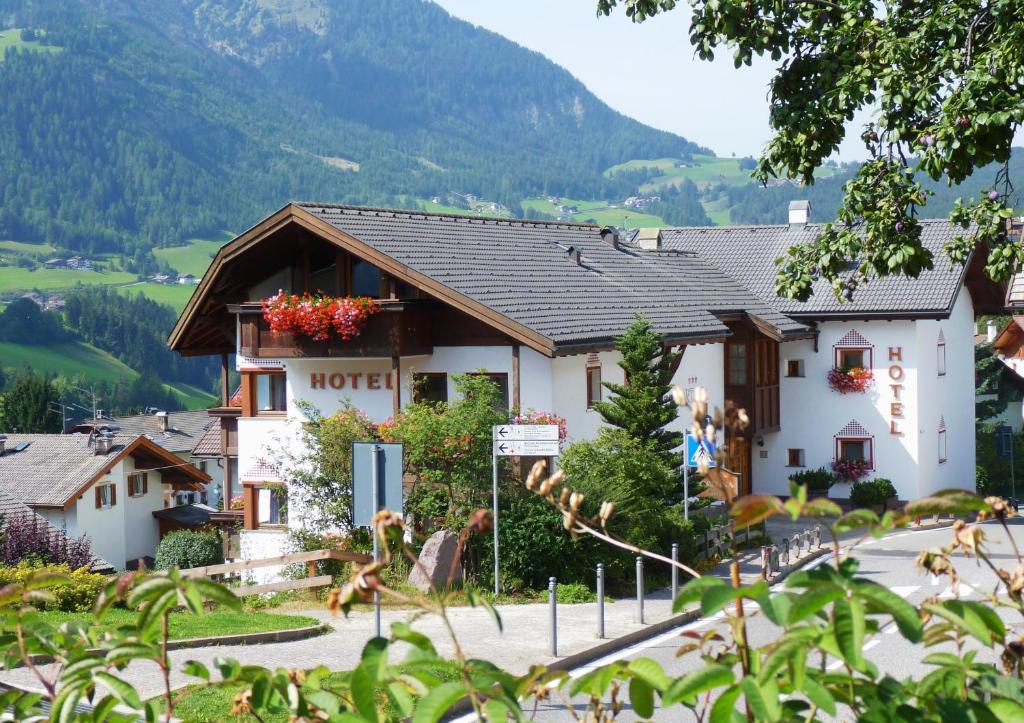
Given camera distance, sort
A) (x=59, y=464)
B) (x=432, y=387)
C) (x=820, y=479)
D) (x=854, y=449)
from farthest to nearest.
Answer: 1. (x=59, y=464)
2. (x=854, y=449)
3. (x=820, y=479)
4. (x=432, y=387)

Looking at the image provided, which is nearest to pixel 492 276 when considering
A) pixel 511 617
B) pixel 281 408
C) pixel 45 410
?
pixel 281 408

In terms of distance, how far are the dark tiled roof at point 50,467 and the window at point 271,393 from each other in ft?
95.6

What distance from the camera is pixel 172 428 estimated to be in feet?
331

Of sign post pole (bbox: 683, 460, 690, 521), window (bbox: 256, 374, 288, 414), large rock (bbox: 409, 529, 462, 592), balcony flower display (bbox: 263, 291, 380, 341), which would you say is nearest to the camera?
large rock (bbox: 409, 529, 462, 592)

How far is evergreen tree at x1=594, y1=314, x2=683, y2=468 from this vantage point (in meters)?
25.3

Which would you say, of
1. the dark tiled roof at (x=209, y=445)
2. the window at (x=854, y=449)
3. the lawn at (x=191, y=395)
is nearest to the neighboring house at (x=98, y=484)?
the dark tiled roof at (x=209, y=445)

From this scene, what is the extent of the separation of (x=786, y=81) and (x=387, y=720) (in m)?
13.5

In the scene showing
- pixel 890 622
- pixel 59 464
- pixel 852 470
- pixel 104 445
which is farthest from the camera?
pixel 104 445

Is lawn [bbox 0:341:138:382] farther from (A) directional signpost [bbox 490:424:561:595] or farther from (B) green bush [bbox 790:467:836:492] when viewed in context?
(A) directional signpost [bbox 490:424:561:595]

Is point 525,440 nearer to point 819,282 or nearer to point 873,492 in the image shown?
point 873,492

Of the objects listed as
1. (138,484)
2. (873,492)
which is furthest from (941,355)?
(138,484)

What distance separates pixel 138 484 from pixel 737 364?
34.5 metres

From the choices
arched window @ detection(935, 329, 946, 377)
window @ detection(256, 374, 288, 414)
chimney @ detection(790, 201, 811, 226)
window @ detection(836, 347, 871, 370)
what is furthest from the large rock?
chimney @ detection(790, 201, 811, 226)

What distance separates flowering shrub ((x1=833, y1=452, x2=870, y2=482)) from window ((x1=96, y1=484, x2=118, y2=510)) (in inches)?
1268
